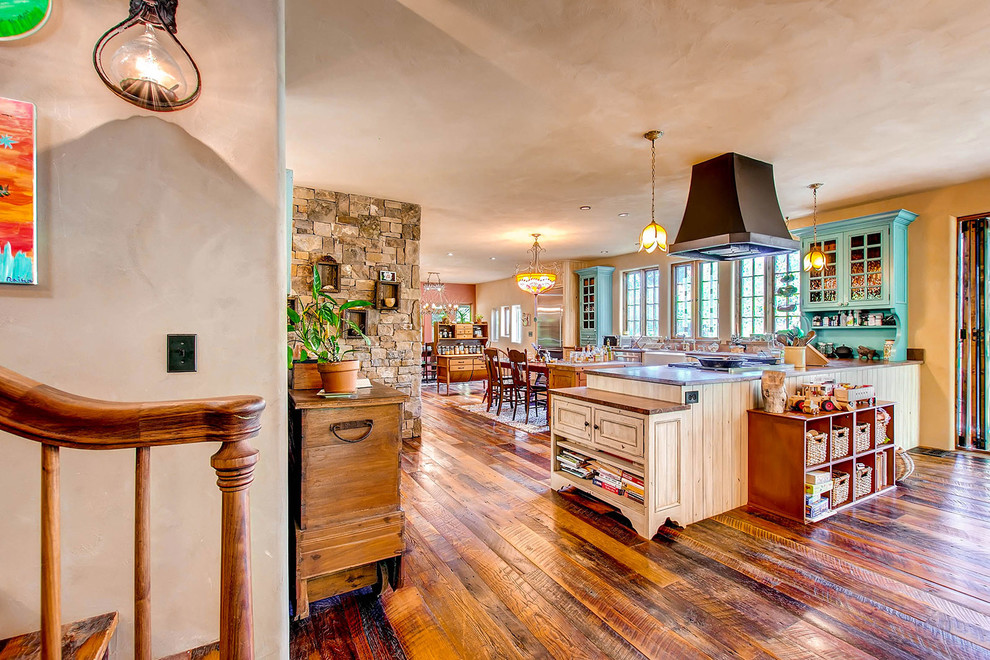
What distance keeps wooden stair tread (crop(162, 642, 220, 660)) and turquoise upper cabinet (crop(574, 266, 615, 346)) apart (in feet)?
26.1

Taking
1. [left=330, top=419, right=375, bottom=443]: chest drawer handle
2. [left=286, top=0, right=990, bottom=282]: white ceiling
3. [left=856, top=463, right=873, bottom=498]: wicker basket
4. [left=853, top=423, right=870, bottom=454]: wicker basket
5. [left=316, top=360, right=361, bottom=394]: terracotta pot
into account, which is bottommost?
[left=856, top=463, right=873, bottom=498]: wicker basket

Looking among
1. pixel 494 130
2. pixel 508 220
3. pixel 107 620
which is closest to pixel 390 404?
pixel 107 620

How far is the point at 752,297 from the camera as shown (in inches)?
252

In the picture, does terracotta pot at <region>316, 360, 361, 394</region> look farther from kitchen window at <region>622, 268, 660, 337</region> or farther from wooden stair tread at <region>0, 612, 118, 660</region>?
kitchen window at <region>622, 268, 660, 337</region>

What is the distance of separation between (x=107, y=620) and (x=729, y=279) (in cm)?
744

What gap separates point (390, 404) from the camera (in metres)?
1.99

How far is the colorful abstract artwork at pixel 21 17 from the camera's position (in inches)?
43.6

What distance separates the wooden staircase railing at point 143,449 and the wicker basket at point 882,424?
4.30m

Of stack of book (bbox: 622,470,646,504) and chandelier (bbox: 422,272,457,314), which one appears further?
chandelier (bbox: 422,272,457,314)

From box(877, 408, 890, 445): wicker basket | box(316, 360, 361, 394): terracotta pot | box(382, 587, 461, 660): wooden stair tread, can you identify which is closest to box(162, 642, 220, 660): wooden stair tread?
box(382, 587, 461, 660): wooden stair tread

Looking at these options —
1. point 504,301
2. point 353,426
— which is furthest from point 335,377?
point 504,301

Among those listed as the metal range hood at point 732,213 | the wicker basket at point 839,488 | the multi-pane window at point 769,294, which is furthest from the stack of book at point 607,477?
the multi-pane window at point 769,294

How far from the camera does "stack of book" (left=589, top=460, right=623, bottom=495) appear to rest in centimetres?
285

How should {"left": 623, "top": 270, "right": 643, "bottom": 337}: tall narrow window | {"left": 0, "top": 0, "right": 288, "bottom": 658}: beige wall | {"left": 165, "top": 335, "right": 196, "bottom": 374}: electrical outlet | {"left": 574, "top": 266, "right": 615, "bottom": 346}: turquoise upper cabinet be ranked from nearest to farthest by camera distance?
1. {"left": 0, "top": 0, "right": 288, "bottom": 658}: beige wall
2. {"left": 165, "top": 335, "right": 196, "bottom": 374}: electrical outlet
3. {"left": 623, "top": 270, "right": 643, "bottom": 337}: tall narrow window
4. {"left": 574, "top": 266, "right": 615, "bottom": 346}: turquoise upper cabinet
